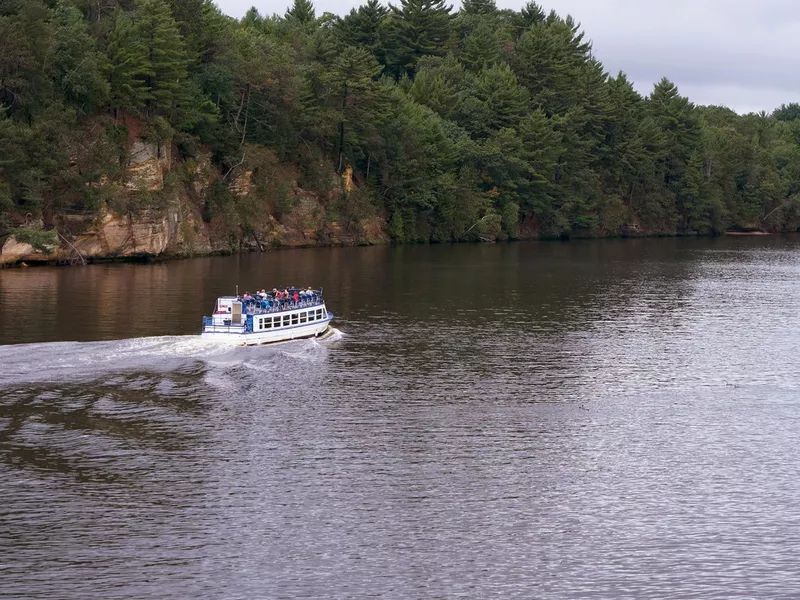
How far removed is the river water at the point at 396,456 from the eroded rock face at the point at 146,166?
38.7 metres

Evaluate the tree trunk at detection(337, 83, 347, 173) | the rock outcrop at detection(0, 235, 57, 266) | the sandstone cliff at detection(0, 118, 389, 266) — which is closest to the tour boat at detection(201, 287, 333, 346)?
the rock outcrop at detection(0, 235, 57, 266)

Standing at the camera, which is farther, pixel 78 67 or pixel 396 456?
pixel 78 67

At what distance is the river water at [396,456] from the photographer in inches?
1470

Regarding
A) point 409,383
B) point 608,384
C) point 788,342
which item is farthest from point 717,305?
point 409,383

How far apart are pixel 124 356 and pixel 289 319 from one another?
16.3m

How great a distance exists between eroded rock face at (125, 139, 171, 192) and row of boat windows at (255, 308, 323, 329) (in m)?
55.7

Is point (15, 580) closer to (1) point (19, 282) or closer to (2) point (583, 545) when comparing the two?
(2) point (583, 545)

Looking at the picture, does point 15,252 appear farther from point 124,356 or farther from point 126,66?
point 124,356

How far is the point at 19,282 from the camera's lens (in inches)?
3967

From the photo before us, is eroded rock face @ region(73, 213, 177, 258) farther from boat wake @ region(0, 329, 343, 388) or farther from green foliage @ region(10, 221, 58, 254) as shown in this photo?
boat wake @ region(0, 329, 343, 388)

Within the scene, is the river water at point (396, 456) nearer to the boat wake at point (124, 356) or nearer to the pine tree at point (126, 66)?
the boat wake at point (124, 356)

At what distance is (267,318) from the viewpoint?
7675 centimetres

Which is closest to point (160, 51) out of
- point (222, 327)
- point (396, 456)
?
point (222, 327)

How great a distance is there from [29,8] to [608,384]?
90.9 meters
